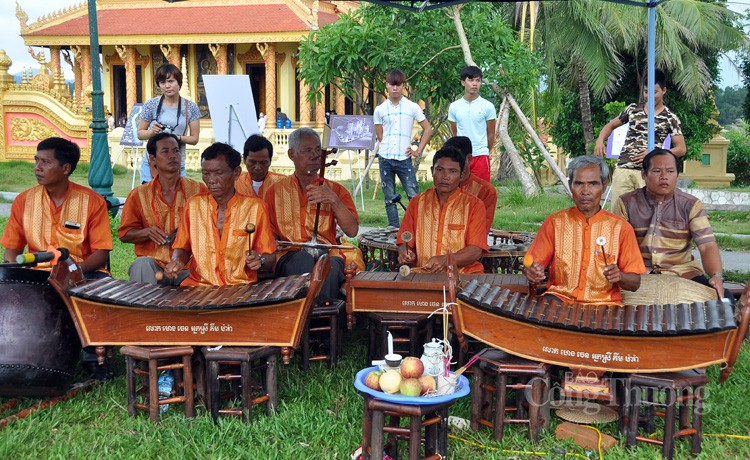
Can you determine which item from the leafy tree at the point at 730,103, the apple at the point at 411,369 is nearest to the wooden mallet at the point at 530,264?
the apple at the point at 411,369

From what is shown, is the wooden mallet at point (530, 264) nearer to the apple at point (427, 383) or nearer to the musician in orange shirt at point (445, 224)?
the musician in orange shirt at point (445, 224)

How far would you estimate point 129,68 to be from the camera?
24.3m

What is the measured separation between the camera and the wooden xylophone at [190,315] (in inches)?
148

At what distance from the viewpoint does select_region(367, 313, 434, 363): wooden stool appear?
4320 mm

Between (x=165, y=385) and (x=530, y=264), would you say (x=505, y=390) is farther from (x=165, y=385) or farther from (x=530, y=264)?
(x=165, y=385)

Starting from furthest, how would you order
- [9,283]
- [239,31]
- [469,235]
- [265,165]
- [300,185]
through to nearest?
[239,31]
[265,165]
[300,185]
[469,235]
[9,283]

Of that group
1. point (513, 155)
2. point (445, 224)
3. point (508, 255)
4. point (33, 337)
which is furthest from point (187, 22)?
point (33, 337)

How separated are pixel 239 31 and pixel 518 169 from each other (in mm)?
12099

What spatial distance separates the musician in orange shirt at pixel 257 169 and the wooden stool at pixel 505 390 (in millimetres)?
2418

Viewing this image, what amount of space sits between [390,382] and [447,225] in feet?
6.39

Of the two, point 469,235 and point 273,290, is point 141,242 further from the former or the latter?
point 469,235

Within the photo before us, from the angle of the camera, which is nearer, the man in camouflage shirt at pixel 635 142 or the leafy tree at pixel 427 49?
the man in camouflage shirt at pixel 635 142

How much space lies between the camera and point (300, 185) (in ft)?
17.3

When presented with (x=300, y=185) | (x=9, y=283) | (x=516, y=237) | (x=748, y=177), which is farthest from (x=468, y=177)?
(x=748, y=177)
